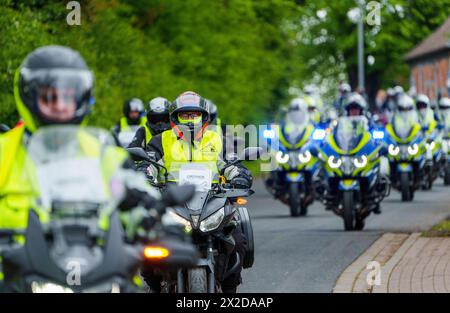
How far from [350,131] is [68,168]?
1518 centimetres

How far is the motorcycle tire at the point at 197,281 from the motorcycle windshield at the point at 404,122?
19.5 meters

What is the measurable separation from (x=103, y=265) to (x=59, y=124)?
595 mm

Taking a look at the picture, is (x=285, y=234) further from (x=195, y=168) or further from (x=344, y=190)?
(x=195, y=168)

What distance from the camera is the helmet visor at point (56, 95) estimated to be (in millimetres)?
5836

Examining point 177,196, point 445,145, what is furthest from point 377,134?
point 177,196

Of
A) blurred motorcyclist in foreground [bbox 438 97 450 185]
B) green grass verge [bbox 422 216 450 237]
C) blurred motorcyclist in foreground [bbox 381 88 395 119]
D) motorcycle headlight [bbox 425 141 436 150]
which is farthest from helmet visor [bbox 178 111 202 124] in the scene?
blurred motorcyclist in foreground [bbox 438 97 450 185]

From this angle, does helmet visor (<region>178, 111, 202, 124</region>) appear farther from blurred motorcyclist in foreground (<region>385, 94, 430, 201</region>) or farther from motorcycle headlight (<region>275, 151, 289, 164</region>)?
blurred motorcyclist in foreground (<region>385, 94, 430, 201</region>)

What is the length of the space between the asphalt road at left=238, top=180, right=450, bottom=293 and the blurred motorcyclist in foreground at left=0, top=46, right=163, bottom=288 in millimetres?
6819

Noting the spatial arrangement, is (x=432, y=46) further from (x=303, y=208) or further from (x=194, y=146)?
(x=194, y=146)

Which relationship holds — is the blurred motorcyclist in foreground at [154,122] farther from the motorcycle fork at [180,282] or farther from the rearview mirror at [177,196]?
the rearview mirror at [177,196]

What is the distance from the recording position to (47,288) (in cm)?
591

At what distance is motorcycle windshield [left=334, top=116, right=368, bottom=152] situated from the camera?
819 inches
